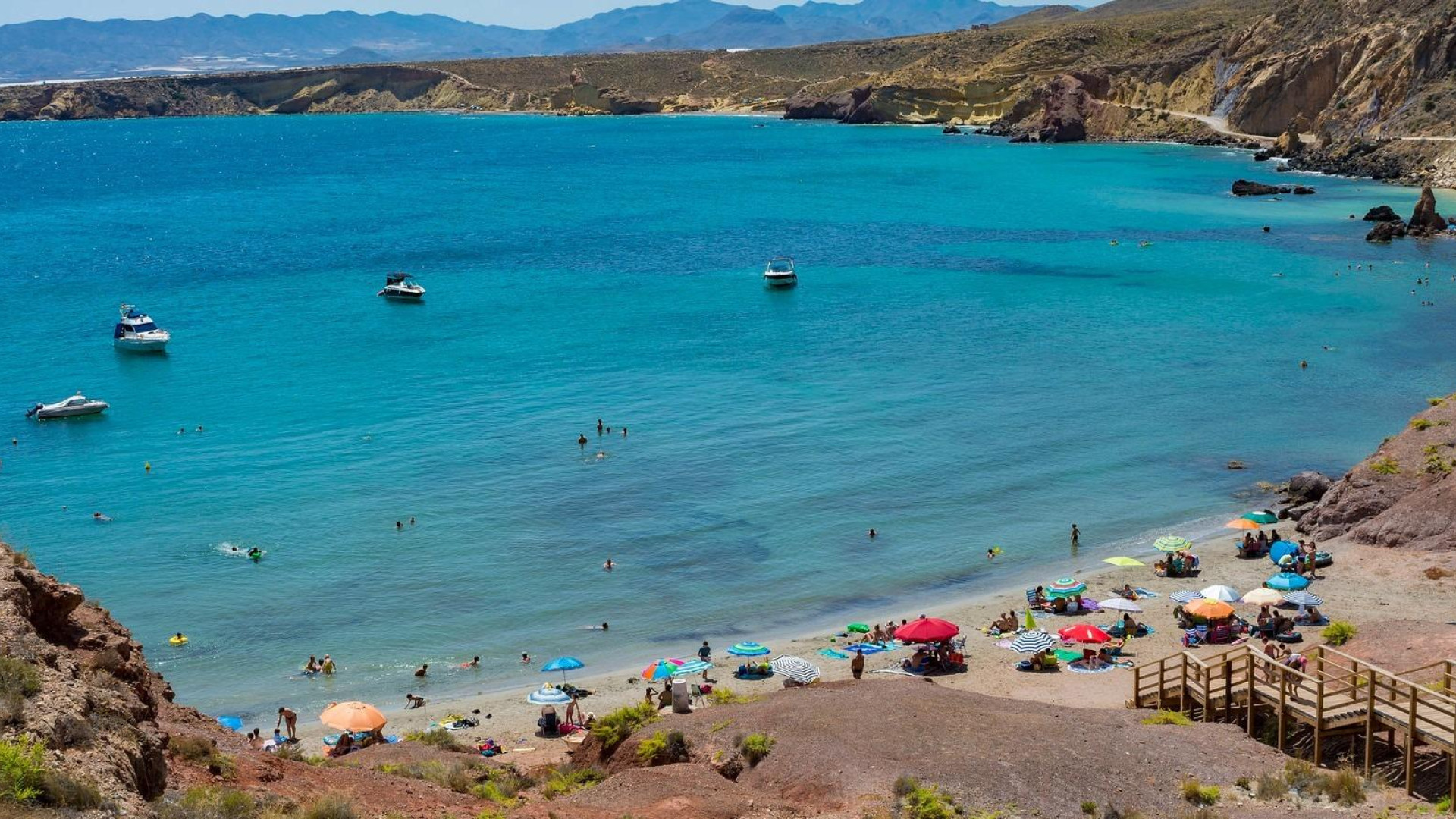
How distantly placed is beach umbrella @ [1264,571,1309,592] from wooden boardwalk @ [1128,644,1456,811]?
26.6 feet

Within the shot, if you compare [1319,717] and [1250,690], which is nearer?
[1319,717]

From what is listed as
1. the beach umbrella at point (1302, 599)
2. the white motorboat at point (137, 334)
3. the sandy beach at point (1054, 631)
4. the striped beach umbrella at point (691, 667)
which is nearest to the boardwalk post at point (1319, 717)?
the sandy beach at point (1054, 631)

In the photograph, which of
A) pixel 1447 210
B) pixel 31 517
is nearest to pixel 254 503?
pixel 31 517

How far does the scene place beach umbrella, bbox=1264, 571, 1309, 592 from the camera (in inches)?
1249

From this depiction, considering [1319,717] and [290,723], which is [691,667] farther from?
[1319,717]

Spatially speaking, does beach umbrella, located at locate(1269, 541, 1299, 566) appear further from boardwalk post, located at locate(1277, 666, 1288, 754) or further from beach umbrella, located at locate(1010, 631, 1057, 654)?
boardwalk post, located at locate(1277, 666, 1288, 754)

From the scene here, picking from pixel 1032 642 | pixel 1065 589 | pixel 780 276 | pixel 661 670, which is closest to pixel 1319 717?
pixel 1032 642

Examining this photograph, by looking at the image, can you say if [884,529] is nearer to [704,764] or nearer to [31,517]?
[704,764]

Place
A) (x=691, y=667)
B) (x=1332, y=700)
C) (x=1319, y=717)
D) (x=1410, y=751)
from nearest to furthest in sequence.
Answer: (x=1410, y=751)
(x=1319, y=717)
(x=1332, y=700)
(x=691, y=667)

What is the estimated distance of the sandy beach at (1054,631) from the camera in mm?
27281

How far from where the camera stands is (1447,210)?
89562 millimetres

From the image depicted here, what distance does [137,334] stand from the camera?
2419 inches

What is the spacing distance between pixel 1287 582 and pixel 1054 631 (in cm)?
552

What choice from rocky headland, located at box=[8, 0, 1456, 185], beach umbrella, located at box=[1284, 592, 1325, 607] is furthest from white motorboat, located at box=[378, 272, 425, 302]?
rocky headland, located at box=[8, 0, 1456, 185]
